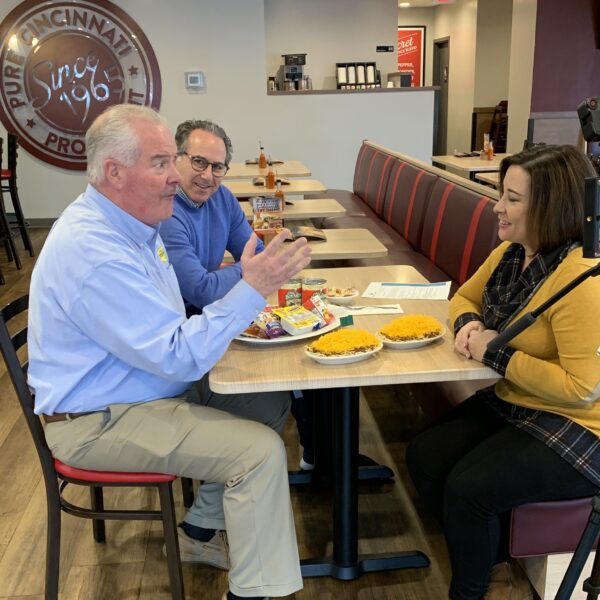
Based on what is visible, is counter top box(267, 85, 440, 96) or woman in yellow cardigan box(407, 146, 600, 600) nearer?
woman in yellow cardigan box(407, 146, 600, 600)

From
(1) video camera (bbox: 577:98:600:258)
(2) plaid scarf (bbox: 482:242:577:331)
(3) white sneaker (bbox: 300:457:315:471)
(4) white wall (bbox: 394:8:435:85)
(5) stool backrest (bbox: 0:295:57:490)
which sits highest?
(4) white wall (bbox: 394:8:435:85)

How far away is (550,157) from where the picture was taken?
5.74 ft

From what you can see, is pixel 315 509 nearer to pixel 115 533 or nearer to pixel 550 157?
pixel 115 533

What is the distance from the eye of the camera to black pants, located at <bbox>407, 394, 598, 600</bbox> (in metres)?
1.64

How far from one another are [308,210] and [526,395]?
87.9 inches

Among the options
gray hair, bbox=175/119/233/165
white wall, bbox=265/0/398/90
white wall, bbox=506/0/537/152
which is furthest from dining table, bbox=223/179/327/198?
white wall, bbox=265/0/398/90

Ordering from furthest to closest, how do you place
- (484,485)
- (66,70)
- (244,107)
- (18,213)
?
(244,107), (66,70), (18,213), (484,485)

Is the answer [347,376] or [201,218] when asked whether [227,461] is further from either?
[201,218]

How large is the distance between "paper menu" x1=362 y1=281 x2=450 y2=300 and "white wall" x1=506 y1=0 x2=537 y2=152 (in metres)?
5.61

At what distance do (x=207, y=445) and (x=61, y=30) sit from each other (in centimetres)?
635

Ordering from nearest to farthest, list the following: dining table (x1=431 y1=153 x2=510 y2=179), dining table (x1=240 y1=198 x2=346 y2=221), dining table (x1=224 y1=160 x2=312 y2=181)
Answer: dining table (x1=240 y1=198 x2=346 y2=221) → dining table (x1=224 y1=160 x2=312 y2=181) → dining table (x1=431 y1=153 x2=510 y2=179)

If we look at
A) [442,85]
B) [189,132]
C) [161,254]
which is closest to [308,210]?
[189,132]

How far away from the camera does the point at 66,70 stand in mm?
7008

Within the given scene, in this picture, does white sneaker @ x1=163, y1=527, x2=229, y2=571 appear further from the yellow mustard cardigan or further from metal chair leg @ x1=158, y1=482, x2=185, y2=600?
the yellow mustard cardigan
